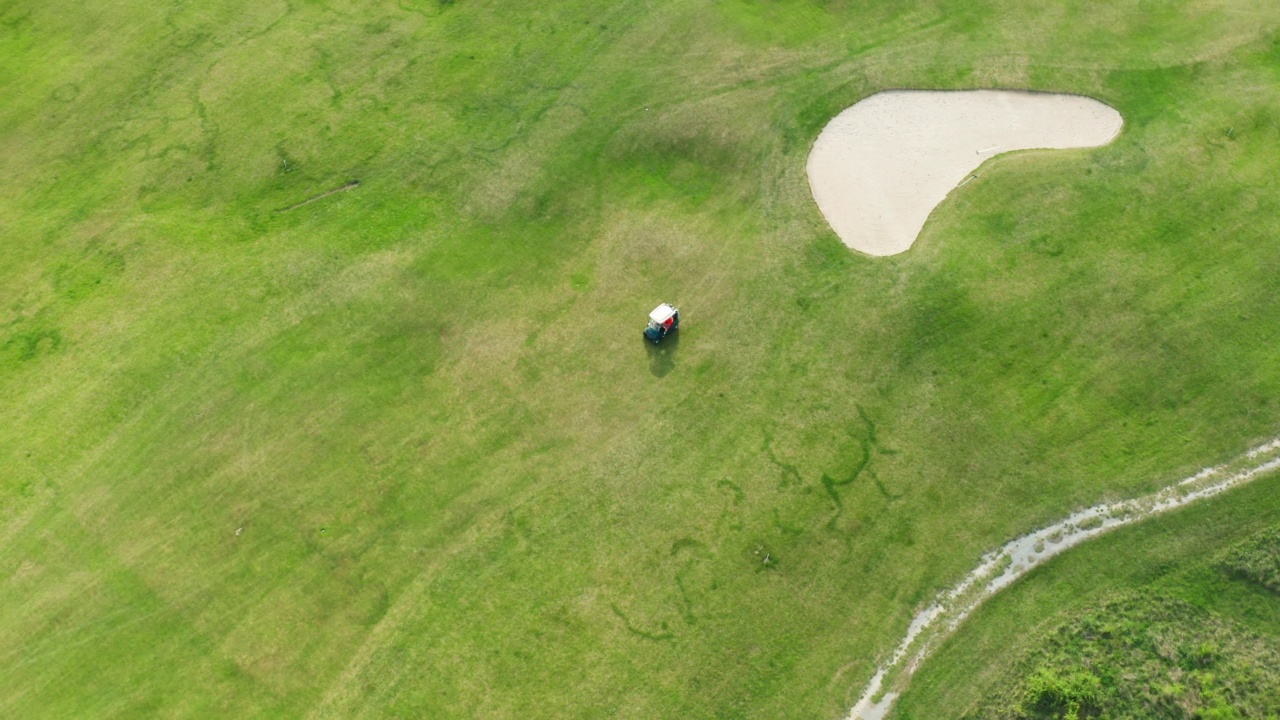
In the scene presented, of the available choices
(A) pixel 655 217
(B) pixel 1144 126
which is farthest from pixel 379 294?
(B) pixel 1144 126

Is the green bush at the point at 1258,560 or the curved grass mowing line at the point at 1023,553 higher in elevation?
the curved grass mowing line at the point at 1023,553

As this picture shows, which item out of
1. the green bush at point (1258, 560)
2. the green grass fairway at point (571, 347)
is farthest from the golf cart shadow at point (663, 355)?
the green bush at point (1258, 560)

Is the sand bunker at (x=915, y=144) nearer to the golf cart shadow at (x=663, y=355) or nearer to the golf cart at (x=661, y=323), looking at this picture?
the golf cart at (x=661, y=323)

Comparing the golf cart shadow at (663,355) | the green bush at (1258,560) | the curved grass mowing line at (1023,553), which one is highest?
the golf cart shadow at (663,355)

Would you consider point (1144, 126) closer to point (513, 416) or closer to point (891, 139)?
point (891, 139)

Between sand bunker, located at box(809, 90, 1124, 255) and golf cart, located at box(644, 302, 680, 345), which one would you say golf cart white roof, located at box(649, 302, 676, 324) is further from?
sand bunker, located at box(809, 90, 1124, 255)
